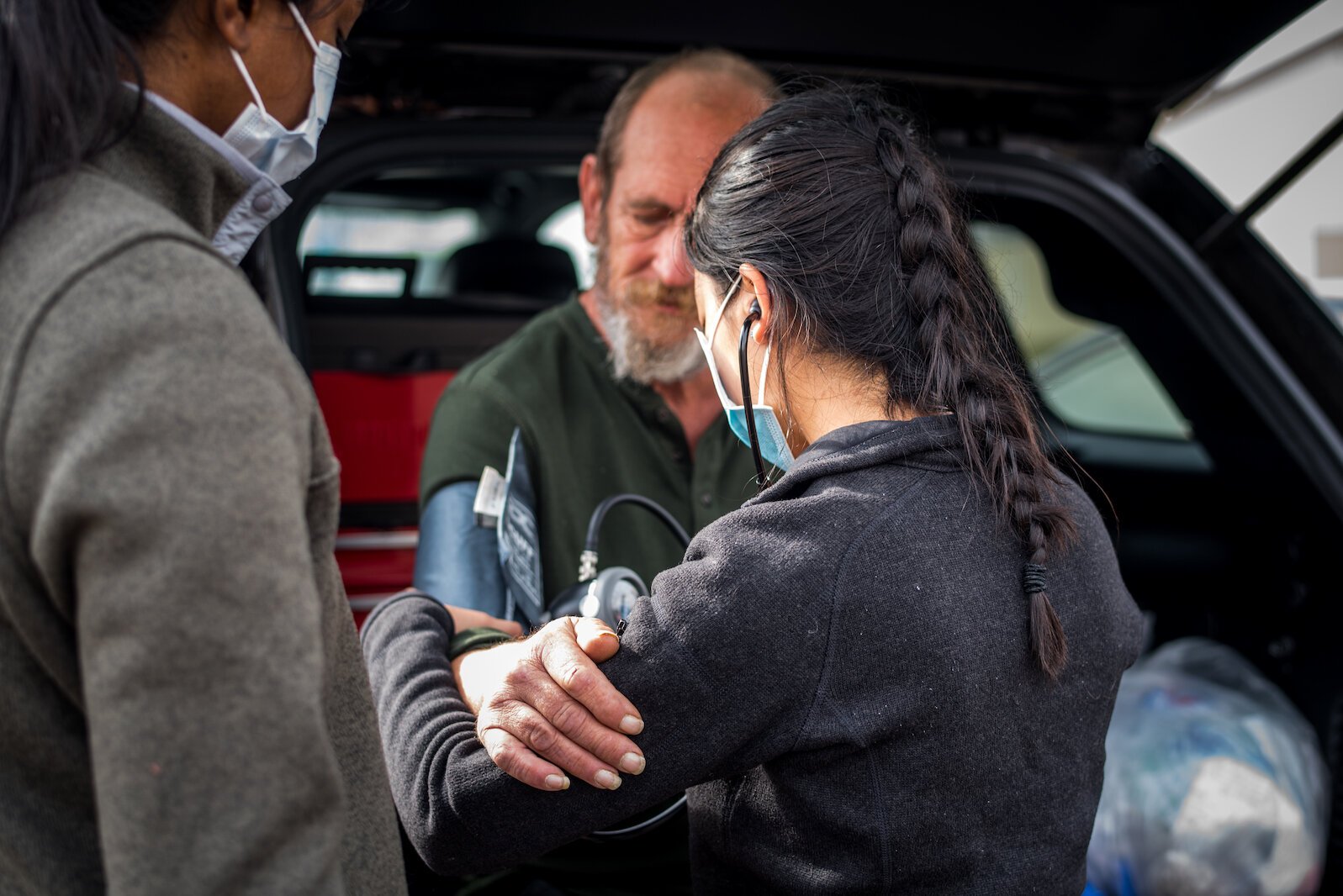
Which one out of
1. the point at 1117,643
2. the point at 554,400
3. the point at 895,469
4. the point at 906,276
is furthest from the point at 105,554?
the point at 554,400

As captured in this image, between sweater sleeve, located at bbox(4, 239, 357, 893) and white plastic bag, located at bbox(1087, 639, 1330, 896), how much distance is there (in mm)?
1664

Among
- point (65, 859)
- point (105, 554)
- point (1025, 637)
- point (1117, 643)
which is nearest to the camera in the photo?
point (105, 554)

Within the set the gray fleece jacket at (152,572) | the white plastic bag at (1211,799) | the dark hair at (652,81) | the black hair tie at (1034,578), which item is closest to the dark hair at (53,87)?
the gray fleece jacket at (152,572)

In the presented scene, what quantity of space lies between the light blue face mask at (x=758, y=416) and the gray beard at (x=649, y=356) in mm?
532

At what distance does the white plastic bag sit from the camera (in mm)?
2049

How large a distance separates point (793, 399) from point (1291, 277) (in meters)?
1.60

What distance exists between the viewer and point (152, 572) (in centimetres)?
67

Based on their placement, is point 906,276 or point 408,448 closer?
point 906,276

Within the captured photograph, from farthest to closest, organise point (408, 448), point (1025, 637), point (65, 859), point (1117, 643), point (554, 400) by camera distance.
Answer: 1. point (408, 448)
2. point (554, 400)
3. point (1117, 643)
4. point (1025, 637)
5. point (65, 859)

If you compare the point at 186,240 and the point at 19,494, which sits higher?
the point at 186,240

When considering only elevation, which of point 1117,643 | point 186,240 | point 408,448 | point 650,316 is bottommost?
point 408,448

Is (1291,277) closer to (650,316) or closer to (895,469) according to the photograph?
(650,316)

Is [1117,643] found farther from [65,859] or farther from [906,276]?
[65,859]

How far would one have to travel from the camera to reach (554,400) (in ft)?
6.08
